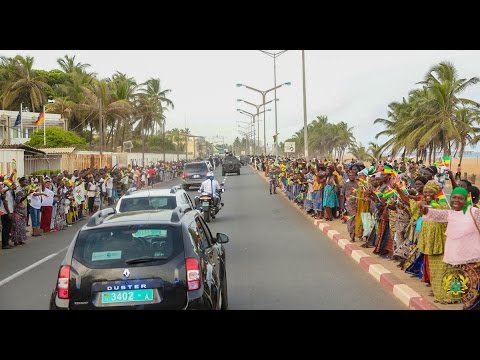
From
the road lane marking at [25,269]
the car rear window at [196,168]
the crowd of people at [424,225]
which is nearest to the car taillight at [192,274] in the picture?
the crowd of people at [424,225]

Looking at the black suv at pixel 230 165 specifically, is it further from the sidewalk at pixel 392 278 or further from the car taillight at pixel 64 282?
the car taillight at pixel 64 282

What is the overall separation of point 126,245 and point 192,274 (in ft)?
2.25

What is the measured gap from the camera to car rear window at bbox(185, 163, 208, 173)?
118ft

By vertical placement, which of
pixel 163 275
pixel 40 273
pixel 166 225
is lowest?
pixel 40 273

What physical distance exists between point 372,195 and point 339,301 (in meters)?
4.23

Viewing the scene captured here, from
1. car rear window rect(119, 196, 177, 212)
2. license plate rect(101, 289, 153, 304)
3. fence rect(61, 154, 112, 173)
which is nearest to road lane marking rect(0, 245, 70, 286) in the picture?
car rear window rect(119, 196, 177, 212)

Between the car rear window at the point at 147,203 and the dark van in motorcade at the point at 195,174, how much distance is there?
2344cm

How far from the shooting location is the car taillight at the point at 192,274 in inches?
232

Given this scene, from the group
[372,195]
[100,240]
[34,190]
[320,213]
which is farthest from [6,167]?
[100,240]

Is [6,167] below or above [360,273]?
above

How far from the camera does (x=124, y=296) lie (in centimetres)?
580

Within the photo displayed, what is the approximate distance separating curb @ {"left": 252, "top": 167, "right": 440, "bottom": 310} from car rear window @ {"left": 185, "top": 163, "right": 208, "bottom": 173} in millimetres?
20559
